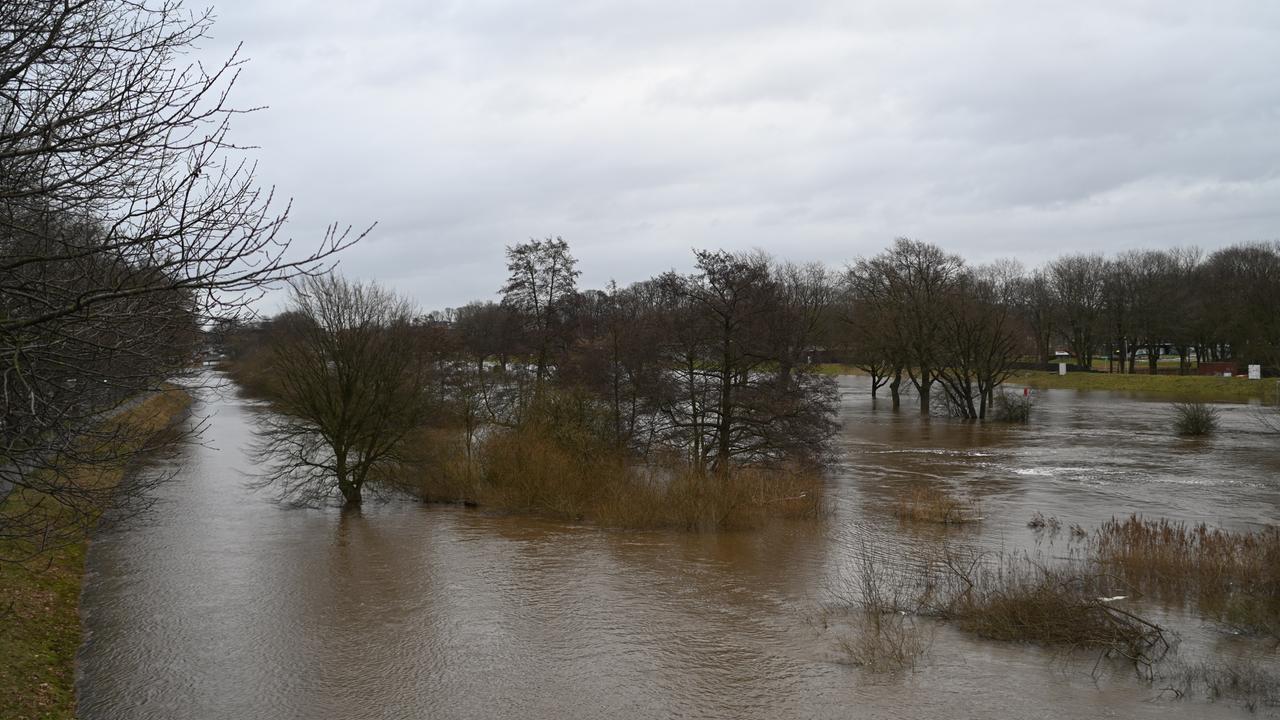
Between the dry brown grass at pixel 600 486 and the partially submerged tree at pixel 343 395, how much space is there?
1456mm

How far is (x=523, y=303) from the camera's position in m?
50.8

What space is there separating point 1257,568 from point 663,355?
1664 centimetres

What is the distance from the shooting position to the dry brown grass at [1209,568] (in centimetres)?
1491

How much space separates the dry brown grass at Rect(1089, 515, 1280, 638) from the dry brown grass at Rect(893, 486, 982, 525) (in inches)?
174

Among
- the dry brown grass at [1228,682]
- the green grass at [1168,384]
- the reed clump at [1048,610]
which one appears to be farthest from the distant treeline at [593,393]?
the green grass at [1168,384]

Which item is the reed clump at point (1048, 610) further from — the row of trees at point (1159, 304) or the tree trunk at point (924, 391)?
the row of trees at point (1159, 304)

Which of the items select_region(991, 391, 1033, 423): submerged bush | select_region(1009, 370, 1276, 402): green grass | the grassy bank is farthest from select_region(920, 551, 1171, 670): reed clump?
select_region(1009, 370, 1276, 402): green grass

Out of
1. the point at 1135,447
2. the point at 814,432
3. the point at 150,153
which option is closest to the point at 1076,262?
the point at 1135,447

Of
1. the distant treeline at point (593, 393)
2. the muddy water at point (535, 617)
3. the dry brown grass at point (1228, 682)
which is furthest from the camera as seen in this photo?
the distant treeline at point (593, 393)

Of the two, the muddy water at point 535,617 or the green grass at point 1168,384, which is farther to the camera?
the green grass at point 1168,384

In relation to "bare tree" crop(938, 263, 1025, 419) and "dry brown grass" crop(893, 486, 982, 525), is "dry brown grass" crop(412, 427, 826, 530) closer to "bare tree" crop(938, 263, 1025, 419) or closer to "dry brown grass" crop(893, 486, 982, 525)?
"dry brown grass" crop(893, 486, 982, 525)

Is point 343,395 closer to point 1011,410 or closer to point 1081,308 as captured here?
point 1011,410

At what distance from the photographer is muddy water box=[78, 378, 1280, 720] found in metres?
12.3

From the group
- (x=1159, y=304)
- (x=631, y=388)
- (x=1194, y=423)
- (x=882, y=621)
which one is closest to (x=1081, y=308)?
(x=1159, y=304)
